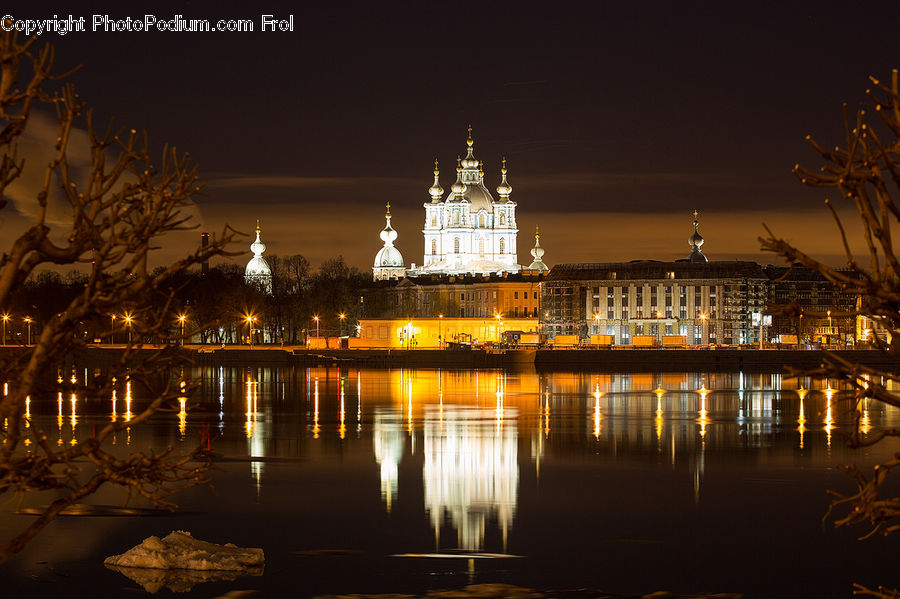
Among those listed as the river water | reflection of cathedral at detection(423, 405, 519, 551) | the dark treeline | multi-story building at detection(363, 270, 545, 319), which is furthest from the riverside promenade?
multi-story building at detection(363, 270, 545, 319)

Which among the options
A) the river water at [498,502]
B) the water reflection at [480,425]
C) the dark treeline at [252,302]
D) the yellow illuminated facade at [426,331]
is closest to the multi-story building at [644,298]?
the yellow illuminated facade at [426,331]

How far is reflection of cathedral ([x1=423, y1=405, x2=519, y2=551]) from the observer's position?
2643cm

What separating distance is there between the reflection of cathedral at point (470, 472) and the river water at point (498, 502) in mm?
95

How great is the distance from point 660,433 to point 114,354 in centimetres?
8123

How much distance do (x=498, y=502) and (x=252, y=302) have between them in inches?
4405

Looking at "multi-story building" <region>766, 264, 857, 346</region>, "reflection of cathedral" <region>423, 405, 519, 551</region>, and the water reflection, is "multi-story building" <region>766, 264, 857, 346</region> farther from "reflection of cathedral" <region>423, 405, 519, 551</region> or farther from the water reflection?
"reflection of cathedral" <region>423, 405, 519, 551</region>

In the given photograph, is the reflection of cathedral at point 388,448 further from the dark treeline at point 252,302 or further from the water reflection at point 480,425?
the dark treeline at point 252,302

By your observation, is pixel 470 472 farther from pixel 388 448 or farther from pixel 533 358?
pixel 533 358

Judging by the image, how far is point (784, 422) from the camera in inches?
1991

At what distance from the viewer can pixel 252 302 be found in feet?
456

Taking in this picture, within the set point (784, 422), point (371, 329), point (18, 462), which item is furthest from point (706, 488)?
point (371, 329)

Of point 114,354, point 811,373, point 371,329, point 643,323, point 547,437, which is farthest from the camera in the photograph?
point 643,323

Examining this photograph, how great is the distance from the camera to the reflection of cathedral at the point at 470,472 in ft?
86.7

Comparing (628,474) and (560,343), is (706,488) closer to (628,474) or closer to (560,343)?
(628,474)
